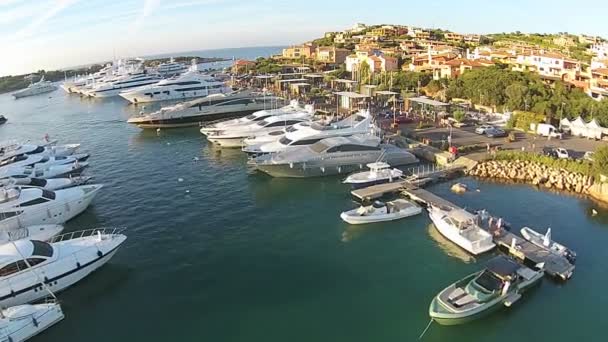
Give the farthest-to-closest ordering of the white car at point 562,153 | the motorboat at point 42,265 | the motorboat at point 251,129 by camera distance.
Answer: the motorboat at point 251,129 → the white car at point 562,153 → the motorboat at point 42,265

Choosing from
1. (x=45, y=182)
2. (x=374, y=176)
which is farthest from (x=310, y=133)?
(x=45, y=182)

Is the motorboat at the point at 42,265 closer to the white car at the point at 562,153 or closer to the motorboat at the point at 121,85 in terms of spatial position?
the white car at the point at 562,153

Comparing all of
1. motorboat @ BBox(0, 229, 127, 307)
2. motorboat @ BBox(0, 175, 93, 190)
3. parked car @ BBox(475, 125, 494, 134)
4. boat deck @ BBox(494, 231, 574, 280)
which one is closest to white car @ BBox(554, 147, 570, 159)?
parked car @ BBox(475, 125, 494, 134)

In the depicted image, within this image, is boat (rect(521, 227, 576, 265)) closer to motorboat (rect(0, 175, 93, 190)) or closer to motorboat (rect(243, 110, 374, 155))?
motorboat (rect(243, 110, 374, 155))

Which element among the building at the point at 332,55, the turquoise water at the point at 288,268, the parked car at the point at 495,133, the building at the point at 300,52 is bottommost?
the turquoise water at the point at 288,268

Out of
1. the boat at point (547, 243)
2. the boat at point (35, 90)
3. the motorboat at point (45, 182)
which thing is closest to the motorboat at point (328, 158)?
the motorboat at point (45, 182)

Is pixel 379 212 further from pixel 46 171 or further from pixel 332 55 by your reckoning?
pixel 332 55

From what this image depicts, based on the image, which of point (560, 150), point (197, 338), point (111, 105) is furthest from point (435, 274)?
point (111, 105)

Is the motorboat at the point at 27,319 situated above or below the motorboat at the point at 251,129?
below
